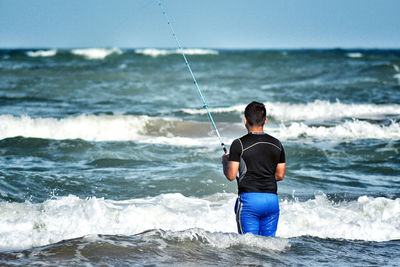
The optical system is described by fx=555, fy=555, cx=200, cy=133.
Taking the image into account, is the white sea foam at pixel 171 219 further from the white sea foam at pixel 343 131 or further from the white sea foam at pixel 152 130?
the white sea foam at pixel 343 131

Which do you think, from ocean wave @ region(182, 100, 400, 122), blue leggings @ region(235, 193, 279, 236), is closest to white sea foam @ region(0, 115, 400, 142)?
ocean wave @ region(182, 100, 400, 122)

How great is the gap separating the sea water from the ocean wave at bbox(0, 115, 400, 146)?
0.15 feet

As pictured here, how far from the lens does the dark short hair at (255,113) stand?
14.0 ft

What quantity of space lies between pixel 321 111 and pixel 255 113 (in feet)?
44.8

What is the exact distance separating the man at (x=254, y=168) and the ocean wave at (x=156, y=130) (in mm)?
7641

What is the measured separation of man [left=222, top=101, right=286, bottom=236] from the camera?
429 cm

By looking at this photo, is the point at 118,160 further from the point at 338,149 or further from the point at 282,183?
the point at 338,149

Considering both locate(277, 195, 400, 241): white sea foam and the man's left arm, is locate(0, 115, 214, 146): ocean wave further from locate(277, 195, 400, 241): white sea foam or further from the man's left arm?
the man's left arm

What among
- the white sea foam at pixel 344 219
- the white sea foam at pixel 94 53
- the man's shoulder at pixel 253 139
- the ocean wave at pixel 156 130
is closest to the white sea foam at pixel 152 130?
the ocean wave at pixel 156 130

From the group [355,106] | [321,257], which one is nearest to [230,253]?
[321,257]

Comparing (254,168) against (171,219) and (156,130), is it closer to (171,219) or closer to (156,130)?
(171,219)

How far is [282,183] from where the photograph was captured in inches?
330

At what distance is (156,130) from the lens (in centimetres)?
1413

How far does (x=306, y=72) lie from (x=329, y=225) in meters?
30.3
